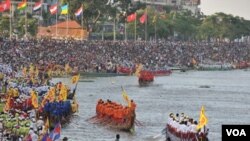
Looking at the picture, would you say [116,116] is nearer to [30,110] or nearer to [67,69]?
[30,110]

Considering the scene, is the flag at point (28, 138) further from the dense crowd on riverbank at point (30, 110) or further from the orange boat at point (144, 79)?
the orange boat at point (144, 79)

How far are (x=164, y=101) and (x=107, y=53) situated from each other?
187 feet

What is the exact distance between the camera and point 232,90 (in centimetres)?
11125

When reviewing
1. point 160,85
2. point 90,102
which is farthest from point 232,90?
point 90,102

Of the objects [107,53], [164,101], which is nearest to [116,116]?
[164,101]

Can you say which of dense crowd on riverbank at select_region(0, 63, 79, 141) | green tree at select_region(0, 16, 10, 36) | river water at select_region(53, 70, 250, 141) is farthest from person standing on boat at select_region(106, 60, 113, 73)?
dense crowd on riverbank at select_region(0, 63, 79, 141)

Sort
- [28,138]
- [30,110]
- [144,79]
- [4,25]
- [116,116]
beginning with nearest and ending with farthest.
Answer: [28,138]
[116,116]
[30,110]
[144,79]
[4,25]

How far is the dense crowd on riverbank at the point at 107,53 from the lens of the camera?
115294mm

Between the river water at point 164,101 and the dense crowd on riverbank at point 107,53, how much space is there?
8509mm

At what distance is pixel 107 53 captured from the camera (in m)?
140

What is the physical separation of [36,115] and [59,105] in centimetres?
341

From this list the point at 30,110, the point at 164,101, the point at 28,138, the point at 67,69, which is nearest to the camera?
the point at 28,138

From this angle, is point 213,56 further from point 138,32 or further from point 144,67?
point 144,67

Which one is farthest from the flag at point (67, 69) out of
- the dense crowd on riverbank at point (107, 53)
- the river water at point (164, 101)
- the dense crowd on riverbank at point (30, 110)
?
the dense crowd on riverbank at point (30, 110)
